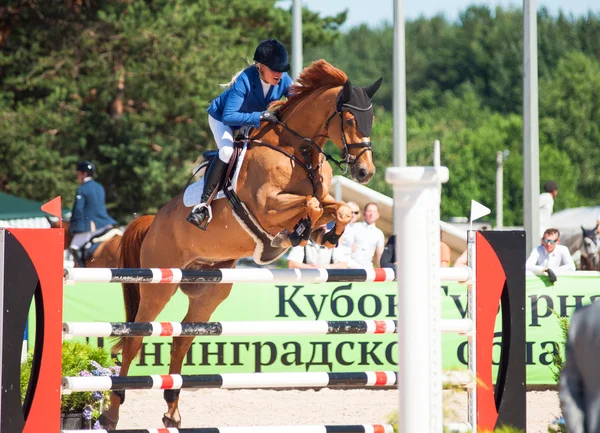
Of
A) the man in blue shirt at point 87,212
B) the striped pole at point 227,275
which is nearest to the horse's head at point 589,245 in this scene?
the man in blue shirt at point 87,212

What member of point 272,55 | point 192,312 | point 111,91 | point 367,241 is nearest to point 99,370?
point 192,312

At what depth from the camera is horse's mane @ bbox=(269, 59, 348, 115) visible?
17.1ft

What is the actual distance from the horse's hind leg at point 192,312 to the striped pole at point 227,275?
1.28m

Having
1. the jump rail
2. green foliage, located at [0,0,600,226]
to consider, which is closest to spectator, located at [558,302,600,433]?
the jump rail

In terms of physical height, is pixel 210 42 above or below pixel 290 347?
above

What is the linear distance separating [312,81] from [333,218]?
2.74 ft

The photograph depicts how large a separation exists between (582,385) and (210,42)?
58.2ft

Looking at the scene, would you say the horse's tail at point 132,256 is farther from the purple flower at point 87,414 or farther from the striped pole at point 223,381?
the striped pole at point 223,381

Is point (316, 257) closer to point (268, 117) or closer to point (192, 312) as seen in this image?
point (192, 312)

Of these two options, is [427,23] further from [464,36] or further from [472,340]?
[472,340]

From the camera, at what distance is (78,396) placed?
4.93 meters

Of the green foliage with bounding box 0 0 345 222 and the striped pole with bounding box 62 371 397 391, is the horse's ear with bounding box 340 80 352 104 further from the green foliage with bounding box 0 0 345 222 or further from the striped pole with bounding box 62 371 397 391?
the green foliage with bounding box 0 0 345 222

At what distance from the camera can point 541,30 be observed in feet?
207

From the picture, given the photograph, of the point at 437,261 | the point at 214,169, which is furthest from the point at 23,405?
the point at 214,169
